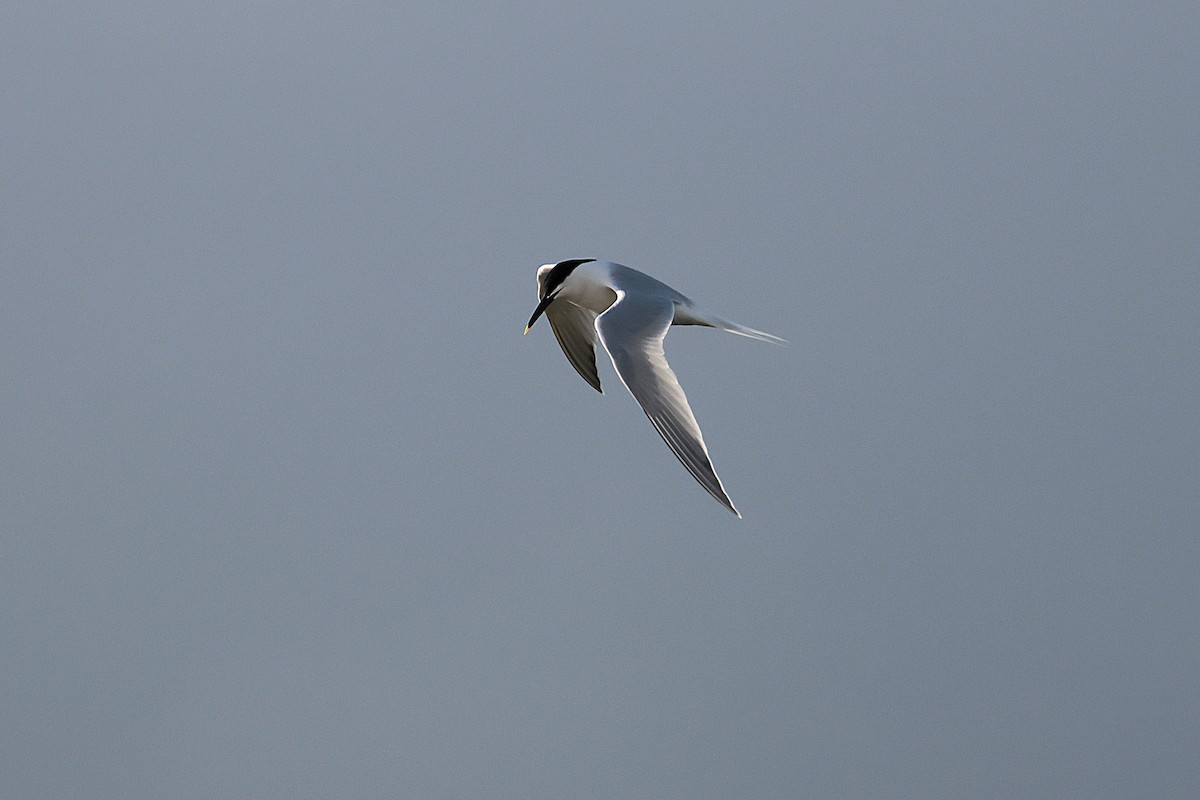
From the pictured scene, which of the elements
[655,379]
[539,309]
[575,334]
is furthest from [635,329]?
[575,334]

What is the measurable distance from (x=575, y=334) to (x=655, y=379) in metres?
1.09

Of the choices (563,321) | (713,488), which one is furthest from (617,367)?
(563,321)

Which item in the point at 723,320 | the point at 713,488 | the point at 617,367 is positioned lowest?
the point at 713,488

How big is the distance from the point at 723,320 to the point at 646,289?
21 centimetres

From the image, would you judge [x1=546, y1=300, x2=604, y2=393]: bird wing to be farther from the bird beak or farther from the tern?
the bird beak

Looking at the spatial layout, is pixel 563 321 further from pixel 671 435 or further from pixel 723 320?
pixel 671 435

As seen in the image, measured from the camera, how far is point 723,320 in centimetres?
350

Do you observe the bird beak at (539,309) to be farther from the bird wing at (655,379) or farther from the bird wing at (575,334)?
the bird wing at (655,379)

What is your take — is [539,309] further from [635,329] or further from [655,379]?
[655,379]

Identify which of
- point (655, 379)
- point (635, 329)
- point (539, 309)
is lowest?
point (655, 379)

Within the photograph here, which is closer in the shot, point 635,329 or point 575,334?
point 635,329

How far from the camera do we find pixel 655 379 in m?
2.88

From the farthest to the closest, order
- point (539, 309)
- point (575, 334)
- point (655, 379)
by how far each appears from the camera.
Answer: point (575, 334), point (539, 309), point (655, 379)

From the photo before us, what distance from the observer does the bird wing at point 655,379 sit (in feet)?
8.82
